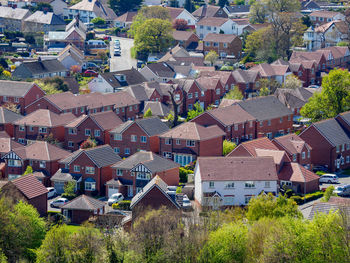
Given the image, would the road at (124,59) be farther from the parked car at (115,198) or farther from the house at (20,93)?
the parked car at (115,198)

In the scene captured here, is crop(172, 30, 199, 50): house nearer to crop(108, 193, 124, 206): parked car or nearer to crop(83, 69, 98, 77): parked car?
crop(83, 69, 98, 77): parked car

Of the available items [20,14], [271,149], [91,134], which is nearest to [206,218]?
[271,149]

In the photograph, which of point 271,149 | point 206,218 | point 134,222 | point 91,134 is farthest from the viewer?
point 91,134

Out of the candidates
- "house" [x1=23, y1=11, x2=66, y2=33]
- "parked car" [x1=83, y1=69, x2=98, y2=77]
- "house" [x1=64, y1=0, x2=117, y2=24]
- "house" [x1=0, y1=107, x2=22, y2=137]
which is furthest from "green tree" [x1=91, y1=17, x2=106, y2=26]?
"house" [x1=0, y1=107, x2=22, y2=137]

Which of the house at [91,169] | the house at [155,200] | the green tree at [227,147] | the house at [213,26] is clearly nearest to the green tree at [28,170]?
the house at [91,169]

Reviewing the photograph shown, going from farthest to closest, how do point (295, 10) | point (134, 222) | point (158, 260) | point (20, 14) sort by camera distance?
point (20, 14), point (295, 10), point (134, 222), point (158, 260)

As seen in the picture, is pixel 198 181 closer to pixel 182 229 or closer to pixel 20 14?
pixel 182 229
